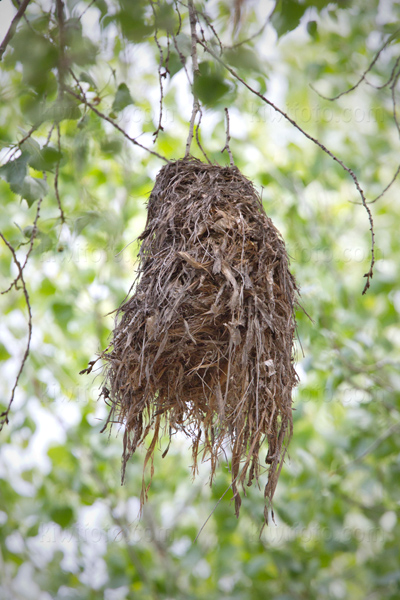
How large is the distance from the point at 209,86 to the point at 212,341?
0.73 m

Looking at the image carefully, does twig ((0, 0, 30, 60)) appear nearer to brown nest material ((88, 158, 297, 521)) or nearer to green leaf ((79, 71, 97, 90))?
green leaf ((79, 71, 97, 90))

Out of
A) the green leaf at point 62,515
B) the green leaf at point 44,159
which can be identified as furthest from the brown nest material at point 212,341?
the green leaf at point 62,515

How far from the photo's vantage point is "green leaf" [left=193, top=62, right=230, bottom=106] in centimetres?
138

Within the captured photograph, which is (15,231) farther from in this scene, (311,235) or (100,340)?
(311,235)

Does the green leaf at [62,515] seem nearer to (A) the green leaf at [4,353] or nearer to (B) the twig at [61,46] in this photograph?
(A) the green leaf at [4,353]

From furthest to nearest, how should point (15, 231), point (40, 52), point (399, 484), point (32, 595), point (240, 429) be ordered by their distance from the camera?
point (15, 231) < point (32, 595) < point (399, 484) < point (40, 52) < point (240, 429)

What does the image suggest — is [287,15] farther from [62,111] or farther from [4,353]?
[4,353]

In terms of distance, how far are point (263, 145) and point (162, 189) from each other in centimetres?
211

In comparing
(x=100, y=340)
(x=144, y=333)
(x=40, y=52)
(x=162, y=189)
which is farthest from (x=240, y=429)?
(x=100, y=340)

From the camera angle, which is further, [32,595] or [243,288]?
[32,595]

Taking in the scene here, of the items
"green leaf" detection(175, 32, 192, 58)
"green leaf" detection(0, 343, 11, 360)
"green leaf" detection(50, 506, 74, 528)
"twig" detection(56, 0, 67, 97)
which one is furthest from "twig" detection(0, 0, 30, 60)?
"green leaf" detection(50, 506, 74, 528)

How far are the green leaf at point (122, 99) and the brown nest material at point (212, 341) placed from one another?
0.52 meters

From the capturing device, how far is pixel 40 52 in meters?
1.32

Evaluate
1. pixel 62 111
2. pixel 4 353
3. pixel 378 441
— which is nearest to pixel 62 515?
pixel 4 353
